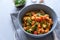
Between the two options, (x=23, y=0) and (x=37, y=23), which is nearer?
(x=37, y=23)

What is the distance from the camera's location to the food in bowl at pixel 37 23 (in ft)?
2.62

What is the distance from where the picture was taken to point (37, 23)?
31.8 inches

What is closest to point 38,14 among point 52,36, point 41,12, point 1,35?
point 41,12

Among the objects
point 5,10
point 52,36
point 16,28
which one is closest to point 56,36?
point 52,36

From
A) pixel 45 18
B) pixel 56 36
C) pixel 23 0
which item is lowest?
pixel 56 36

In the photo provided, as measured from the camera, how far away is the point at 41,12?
35.2 inches

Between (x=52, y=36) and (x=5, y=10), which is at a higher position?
(x=5, y=10)

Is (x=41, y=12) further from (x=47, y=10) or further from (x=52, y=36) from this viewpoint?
(x=52, y=36)

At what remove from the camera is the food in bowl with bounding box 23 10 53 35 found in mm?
797

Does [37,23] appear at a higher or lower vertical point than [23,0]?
lower

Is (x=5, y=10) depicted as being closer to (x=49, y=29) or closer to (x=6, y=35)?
(x=6, y=35)

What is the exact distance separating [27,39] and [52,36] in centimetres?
15

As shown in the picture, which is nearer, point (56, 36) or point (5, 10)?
point (56, 36)

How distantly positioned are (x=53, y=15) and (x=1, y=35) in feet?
1.14
